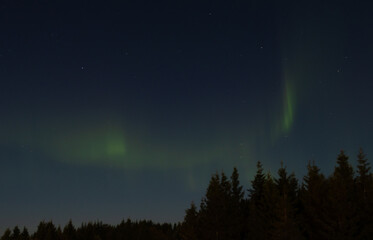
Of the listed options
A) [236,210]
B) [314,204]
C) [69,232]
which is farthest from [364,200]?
[69,232]

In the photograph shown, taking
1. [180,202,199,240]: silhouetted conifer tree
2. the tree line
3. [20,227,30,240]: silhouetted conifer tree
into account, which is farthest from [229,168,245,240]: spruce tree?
[20,227,30,240]: silhouetted conifer tree

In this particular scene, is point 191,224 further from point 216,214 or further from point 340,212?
point 340,212

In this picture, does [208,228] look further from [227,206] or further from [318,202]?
[318,202]

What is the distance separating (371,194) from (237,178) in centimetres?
2265

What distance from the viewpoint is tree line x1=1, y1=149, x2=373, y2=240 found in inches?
1444

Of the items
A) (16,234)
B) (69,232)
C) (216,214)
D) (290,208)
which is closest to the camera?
(290,208)

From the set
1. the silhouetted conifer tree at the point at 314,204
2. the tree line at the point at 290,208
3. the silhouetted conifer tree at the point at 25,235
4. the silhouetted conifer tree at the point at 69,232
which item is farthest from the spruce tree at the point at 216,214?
the silhouetted conifer tree at the point at 25,235

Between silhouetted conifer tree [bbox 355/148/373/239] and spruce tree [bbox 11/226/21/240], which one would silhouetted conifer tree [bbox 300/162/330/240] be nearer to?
silhouetted conifer tree [bbox 355/148/373/239]

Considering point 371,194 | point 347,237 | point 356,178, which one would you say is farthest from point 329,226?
point 356,178

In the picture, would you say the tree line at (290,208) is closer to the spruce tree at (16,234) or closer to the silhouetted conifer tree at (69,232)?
the silhouetted conifer tree at (69,232)

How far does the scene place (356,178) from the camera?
163 feet

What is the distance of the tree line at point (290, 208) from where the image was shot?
36688mm

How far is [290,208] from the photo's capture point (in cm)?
3622

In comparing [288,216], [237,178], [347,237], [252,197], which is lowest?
[347,237]
